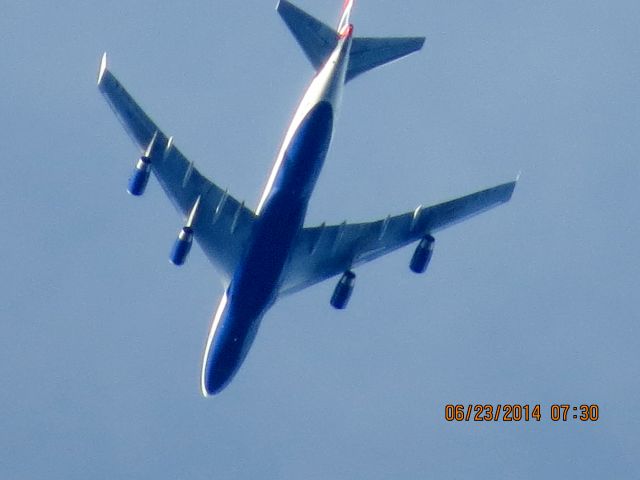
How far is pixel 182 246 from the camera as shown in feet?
214

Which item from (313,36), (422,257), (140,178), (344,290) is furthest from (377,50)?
(140,178)

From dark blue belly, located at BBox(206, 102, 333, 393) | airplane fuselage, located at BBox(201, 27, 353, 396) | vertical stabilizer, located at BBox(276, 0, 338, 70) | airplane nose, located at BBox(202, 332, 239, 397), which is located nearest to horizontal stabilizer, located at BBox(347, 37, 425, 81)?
vertical stabilizer, located at BBox(276, 0, 338, 70)

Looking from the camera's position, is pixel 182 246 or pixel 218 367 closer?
pixel 182 246

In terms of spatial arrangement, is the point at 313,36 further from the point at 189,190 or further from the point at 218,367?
the point at 218,367

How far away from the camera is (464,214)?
69.3 meters

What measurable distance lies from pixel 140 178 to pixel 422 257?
14425mm

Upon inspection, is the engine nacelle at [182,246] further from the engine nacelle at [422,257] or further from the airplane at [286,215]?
the engine nacelle at [422,257]

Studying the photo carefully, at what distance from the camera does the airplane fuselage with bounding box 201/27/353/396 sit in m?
61.4

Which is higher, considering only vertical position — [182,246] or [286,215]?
[286,215]

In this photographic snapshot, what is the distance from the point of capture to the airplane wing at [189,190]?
65625 millimetres

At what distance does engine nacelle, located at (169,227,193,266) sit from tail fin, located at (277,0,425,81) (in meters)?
10.2

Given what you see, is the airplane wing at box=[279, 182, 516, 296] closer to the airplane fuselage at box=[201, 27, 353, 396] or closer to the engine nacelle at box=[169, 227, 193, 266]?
the airplane fuselage at box=[201, 27, 353, 396]

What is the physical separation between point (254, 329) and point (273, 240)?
20.0ft

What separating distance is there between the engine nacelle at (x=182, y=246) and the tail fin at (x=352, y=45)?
33.3 ft
